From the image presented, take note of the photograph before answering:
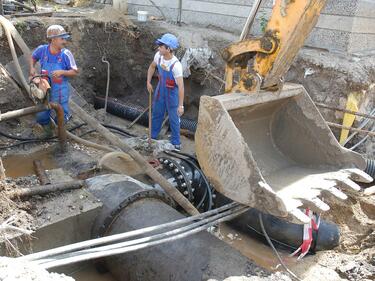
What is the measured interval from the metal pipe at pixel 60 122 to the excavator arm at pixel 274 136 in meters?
2.55

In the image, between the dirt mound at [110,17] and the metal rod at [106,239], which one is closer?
the metal rod at [106,239]

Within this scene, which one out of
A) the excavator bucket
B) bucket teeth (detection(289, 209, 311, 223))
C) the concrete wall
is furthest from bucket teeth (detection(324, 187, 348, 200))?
the concrete wall

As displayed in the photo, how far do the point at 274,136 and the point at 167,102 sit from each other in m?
2.74

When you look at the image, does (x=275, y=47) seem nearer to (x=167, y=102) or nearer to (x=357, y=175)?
(x=357, y=175)

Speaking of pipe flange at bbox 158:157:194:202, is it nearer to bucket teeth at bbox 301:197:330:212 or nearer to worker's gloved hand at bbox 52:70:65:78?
bucket teeth at bbox 301:197:330:212

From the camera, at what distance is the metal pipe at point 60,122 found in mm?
5195

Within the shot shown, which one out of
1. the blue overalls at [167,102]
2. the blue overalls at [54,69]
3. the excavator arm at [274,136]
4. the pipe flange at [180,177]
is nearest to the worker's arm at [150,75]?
the blue overalls at [167,102]

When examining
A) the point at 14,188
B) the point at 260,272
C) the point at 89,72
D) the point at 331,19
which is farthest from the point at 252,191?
the point at 89,72

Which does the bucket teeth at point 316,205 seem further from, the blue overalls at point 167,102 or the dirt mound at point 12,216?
the blue overalls at point 167,102

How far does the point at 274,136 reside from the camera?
13.9ft

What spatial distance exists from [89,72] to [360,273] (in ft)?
21.5

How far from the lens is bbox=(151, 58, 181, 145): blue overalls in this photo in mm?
6441

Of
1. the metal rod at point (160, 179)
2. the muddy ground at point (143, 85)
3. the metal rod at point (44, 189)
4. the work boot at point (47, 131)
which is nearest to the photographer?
the metal rod at point (44, 189)

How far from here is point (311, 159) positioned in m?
4.03
